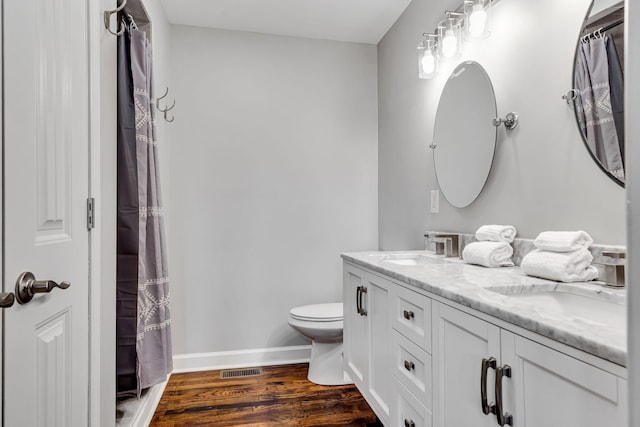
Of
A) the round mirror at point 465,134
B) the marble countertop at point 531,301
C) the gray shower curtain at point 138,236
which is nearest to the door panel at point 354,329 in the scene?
the marble countertop at point 531,301

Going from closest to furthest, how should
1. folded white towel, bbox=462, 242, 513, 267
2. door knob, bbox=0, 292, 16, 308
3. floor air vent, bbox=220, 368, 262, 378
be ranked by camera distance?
door knob, bbox=0, 292, 16, 308
folded white towel, bbox=462, 242, 513, 267
floor air vent, bbox=220, 368, 262, 378

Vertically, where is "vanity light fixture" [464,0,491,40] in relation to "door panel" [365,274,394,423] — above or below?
above

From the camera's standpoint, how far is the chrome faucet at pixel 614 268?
3.45 ft

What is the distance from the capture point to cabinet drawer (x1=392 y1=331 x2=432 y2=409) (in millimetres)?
1188

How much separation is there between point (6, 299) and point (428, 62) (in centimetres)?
204

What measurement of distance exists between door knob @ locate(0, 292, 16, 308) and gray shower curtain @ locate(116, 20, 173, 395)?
0.88 m

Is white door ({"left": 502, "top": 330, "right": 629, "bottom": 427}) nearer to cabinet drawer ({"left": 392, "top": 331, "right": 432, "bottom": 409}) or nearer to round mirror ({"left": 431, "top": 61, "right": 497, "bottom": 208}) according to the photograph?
cabinet drawer ({"left": 392, "top": 331, "right": 432, "bottom": 409})

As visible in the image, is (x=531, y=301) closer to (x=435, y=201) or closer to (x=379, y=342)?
(x=379, y=342)

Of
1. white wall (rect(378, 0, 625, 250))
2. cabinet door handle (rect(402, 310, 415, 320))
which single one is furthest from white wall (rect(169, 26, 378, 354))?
cabinet door handle (rect(402, 310, 415, 320))

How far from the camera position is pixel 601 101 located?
1.18 metres

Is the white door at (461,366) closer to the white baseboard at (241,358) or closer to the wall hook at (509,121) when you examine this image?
the wall hook at (509,121)

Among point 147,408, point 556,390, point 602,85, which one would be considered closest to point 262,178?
point 147,408

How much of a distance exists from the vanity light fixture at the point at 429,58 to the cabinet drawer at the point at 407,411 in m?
1.57

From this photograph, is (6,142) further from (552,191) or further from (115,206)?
(552,191)
